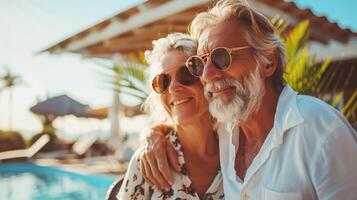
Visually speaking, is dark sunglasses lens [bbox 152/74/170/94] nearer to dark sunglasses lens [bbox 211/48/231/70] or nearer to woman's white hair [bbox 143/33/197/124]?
woman's white hair [bbox 143/33/197/124]

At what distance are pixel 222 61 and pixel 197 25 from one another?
32 centimetres

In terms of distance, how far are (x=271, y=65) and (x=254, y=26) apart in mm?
226

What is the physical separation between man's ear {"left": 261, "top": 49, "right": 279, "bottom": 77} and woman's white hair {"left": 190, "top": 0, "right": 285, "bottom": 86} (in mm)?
14

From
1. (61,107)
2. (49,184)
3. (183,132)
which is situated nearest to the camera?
(183,132)

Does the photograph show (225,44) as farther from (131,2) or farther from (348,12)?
(348,12)

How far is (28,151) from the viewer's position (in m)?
18.6

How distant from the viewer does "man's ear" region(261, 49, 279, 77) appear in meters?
2.16

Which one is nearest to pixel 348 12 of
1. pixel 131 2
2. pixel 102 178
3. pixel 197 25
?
pixel 131 2

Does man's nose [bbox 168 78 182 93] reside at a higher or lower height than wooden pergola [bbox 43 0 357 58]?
lower

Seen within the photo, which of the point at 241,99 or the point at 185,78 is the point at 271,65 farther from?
the point at 185,78

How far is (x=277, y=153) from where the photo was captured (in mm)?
1920

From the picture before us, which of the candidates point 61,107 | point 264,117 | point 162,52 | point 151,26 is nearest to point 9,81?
point 61,107

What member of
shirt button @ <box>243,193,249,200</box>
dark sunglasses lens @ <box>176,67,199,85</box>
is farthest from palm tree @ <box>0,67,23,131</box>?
shirt button @ <box>243,193,249,200</box>

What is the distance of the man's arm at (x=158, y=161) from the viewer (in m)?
2.23
